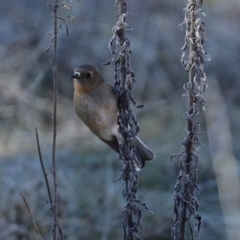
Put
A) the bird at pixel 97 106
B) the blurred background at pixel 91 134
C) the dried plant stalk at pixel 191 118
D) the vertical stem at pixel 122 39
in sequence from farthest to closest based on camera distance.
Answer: the blurred background at pixel 91 134, the bird at pixel 97 106, the vertical stem at pixel 122 39, the dried plant stalk at pixel 191 118

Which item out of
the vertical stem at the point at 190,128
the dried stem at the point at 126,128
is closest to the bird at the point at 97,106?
the dried stem at the point at 126,128

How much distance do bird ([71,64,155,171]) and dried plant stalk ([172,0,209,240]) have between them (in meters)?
1.38

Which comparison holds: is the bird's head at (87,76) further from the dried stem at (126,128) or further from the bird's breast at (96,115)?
the dried stem at (126,128)

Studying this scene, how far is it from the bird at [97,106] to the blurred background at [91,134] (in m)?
1.14

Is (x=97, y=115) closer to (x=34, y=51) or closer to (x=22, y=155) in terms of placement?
(x=22, y=155)

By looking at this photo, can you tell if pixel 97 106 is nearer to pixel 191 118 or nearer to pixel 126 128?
pixel 126 128

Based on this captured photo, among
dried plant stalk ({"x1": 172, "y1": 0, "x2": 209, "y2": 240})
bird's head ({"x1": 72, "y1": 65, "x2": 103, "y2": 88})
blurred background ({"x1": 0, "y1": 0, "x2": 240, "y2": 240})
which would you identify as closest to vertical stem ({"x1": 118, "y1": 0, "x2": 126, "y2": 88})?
dried plant stalk ({"x1": 172, "y1": 0, "x2": 209, "y2": 240})

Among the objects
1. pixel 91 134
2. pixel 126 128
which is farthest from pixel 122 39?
pixel 91 134

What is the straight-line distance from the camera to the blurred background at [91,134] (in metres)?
5.52

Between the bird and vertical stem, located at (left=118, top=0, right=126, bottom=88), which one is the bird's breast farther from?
vertical stem, located at (left=118, top=0, right=126, bottom=88)

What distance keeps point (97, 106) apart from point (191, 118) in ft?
5.37

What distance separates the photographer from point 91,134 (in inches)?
265

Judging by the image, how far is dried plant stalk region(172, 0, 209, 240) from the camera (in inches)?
90.7

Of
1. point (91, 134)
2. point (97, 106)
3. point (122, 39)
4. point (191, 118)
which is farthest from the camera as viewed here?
point (91, 134)
